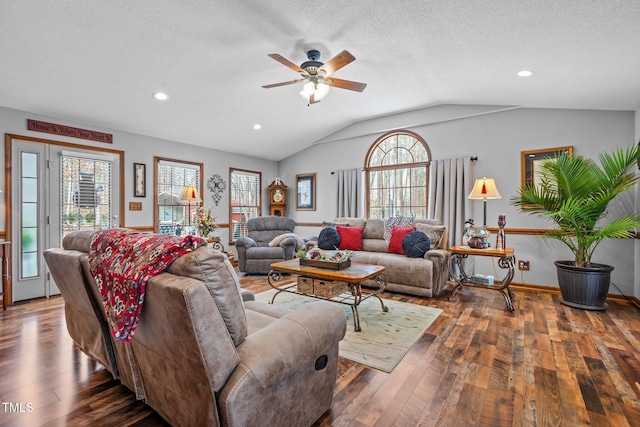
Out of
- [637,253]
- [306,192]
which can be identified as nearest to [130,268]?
[637,253]

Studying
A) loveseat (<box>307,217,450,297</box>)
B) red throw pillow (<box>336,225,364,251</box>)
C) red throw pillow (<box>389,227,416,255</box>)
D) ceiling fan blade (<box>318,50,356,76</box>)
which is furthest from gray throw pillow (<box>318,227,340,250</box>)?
ceiling fan blade (<box>318,50,356,76</box>)

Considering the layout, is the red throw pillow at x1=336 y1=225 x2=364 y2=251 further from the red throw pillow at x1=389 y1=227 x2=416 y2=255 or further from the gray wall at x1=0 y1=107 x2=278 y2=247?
the gray wall at x1=0 y1=107 x2=278 y2=247

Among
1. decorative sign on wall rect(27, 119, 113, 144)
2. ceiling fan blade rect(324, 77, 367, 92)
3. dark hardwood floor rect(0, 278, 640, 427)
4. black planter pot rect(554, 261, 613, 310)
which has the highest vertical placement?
ceiling fan blade rect(324, 77, 367, 92)

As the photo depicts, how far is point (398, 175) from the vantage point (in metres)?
5.52

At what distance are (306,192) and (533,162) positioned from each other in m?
4.11

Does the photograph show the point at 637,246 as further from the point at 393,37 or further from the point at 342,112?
the point at 342,112

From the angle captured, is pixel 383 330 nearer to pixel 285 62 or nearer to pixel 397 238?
pixel 397 238

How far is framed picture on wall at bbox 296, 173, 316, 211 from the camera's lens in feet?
21.5

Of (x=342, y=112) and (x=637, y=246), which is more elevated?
(x=342, y=112)

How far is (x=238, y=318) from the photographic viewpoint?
1.24 m

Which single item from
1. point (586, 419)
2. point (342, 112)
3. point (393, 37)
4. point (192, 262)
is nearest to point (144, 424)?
point (192, 262)

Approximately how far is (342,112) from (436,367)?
13.6 ft

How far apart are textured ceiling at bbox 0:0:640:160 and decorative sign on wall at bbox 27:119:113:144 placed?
17cm

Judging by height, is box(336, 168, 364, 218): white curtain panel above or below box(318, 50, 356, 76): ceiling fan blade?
below
